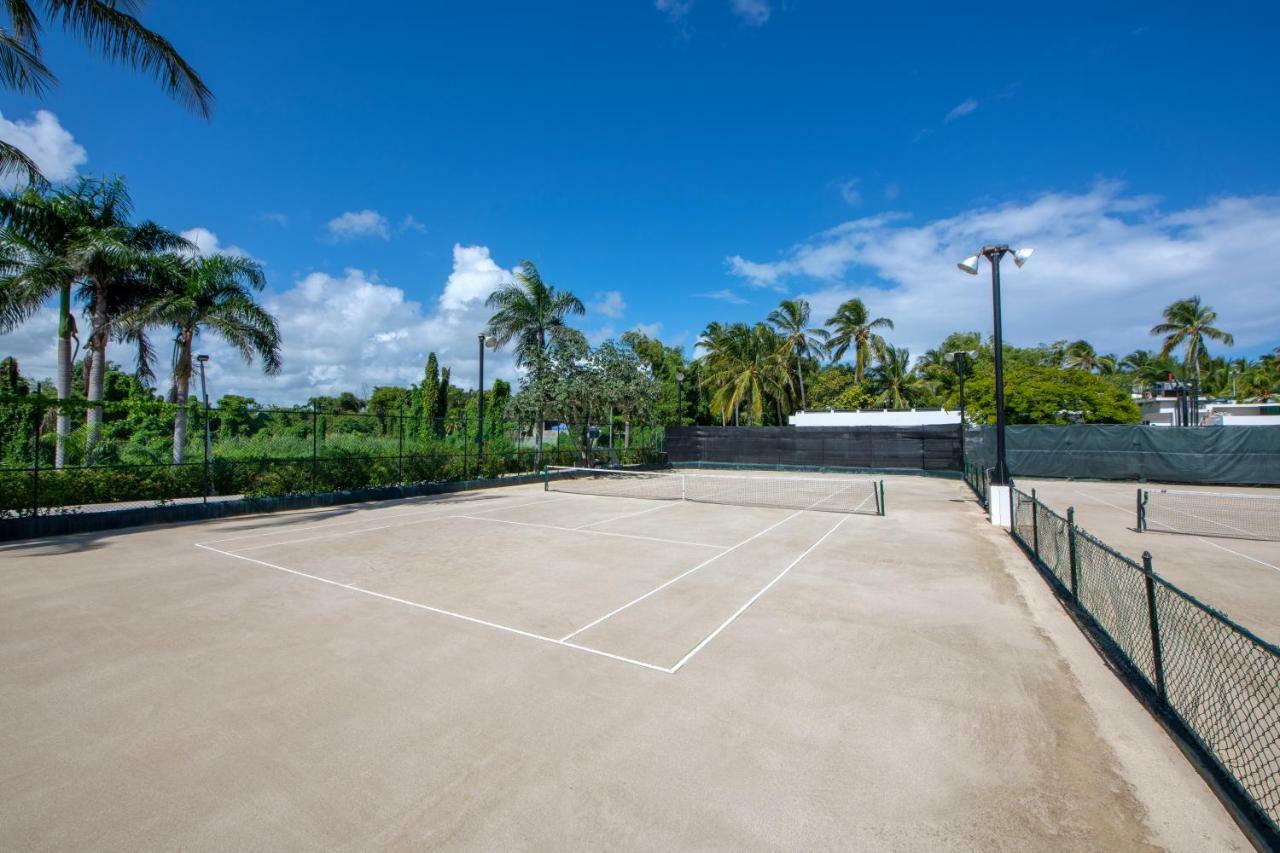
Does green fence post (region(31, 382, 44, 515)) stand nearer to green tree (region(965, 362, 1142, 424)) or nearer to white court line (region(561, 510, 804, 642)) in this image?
white court line (region(561, 510, 804, 642))

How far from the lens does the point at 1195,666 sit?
4930 mm

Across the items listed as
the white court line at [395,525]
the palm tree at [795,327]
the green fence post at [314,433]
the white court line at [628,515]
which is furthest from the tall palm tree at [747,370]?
the green fence post at [314,433]

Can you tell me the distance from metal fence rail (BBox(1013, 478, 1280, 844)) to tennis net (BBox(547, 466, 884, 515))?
8.57 metres

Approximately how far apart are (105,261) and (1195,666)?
27.0 m

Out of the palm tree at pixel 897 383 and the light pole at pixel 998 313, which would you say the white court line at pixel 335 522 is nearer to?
the light pole at pixel 998 313

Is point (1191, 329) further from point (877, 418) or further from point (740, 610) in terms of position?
point (740, 610)

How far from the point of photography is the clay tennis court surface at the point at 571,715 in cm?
311

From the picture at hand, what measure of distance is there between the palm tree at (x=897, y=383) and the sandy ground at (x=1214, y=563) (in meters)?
32.2

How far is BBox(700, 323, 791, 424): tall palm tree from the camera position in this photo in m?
41.2

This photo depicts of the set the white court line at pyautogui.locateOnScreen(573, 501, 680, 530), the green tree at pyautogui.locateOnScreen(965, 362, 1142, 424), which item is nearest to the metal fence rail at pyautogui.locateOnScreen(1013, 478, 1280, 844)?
the white court line at pyautogui.locateOnScreen(573, 501, 680, 530)

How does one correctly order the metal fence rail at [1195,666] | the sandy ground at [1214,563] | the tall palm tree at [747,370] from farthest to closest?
1. the tall palm tree at [747,370]
2. the sandy ground at [1214,563]
3. the metal fence rail at [1195,666]

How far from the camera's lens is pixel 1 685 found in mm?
4801

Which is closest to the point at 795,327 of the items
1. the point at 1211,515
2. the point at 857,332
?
the point at 857,332

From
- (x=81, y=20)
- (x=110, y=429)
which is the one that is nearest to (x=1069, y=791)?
(x=81, y=20)
